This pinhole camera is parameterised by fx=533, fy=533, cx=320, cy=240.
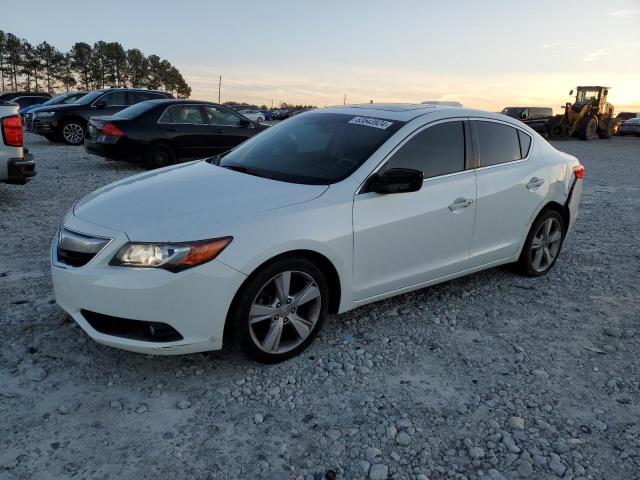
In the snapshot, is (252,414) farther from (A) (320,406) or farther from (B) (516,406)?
(B) (516,406)

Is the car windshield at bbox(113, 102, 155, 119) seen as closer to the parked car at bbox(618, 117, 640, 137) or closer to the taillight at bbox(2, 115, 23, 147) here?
the taillight at bbox(2, 115, 23, 147)

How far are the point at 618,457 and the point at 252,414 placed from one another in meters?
1.82

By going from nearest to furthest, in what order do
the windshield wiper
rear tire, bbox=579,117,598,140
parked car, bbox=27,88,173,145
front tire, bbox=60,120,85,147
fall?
the windshield wiper, parked car, bbox=27,88,173,145, front tire, bbox=60,120,85,147, rear tire, bbox=579,117,598,140

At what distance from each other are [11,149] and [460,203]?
18.0ft

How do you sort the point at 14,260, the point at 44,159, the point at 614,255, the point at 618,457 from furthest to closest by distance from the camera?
the point at 44,159
the point at 614,255
the point at 14,260
the point at 618,457

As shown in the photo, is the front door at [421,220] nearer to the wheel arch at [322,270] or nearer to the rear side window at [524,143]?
the wheel arch at [322,270]

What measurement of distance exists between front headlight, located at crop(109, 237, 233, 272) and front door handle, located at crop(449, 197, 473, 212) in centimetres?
183

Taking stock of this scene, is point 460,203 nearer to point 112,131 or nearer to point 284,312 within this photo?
point 284,312

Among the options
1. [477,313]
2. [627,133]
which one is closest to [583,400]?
[477,313]

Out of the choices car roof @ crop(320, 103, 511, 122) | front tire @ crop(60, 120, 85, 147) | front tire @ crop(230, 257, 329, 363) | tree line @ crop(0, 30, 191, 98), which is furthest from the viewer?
tree line @ crop(0, 30, 191, 98)

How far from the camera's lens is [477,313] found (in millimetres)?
4199

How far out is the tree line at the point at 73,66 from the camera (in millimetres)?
77188

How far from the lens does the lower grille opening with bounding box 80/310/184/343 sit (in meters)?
2.88

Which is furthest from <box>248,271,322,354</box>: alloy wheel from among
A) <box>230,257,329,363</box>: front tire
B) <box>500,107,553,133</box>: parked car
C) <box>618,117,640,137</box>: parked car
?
<box>618,117,640,137</box>: parked car
